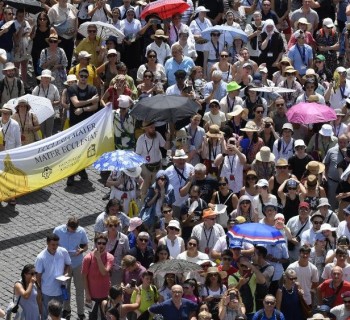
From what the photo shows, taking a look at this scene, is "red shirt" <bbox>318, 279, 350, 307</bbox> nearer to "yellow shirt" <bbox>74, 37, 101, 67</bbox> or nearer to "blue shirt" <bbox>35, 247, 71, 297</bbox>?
"blue shirt" <bbox>35, 247, 71, 297</bbox>

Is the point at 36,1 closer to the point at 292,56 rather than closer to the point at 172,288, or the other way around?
the point at 292,56

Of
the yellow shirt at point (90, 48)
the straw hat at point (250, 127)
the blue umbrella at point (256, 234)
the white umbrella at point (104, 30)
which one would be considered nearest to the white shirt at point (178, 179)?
the straw hat at point (250, 127)

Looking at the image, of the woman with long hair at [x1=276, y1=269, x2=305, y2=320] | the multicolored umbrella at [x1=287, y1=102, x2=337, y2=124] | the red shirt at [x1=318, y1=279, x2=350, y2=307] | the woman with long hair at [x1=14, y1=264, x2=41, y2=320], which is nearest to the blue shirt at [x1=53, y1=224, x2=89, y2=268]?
the woman with long hair at [x1=14, y1=264, x2=41, y2=320]

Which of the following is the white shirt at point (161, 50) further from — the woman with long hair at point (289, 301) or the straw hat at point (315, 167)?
A: the woman with long hair at point (289, 301)

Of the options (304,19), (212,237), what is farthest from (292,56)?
(212,237)

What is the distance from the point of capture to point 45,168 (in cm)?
3006

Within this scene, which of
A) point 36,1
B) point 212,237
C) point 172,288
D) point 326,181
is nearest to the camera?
point 172,288

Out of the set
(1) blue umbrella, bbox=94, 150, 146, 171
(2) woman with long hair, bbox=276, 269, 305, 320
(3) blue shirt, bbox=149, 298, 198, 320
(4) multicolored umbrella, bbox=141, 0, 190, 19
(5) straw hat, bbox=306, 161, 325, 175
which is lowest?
(2) woman with long hair, bbox=276, 269, 305, 320

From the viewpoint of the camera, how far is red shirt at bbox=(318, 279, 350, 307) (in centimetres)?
2609

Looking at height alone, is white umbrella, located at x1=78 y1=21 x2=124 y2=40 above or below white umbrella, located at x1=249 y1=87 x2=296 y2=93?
above

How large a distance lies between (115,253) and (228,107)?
5.38m

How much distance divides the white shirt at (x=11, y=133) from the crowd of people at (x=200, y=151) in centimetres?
3

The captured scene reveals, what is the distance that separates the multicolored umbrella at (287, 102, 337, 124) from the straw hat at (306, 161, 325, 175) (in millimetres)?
1234

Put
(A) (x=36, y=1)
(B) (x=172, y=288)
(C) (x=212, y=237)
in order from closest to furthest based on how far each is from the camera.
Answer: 1. (B) (x=172, y=288)
2. (C) (x=212, y=237)
3. (A) (x=36, y=1)
